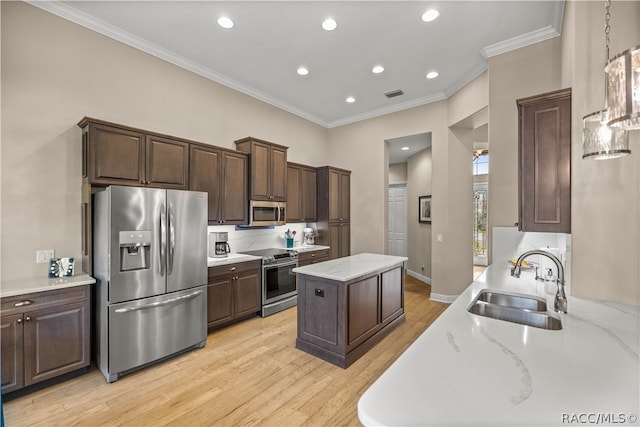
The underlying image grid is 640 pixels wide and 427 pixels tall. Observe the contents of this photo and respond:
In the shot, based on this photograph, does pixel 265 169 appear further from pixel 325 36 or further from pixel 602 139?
pixel 602 139

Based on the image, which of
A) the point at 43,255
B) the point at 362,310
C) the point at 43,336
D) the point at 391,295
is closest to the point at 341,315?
the point at 362,310

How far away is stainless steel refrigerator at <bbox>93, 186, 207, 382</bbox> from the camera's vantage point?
2492 mm

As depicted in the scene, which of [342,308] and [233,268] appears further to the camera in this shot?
[233,268]

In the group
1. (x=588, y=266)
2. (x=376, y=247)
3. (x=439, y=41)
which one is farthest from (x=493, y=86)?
(x=376, y=247)

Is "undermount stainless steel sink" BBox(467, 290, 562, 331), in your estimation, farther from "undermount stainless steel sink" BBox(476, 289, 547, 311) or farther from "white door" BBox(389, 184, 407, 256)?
"white door" BBox(389, 184, 407, 256)

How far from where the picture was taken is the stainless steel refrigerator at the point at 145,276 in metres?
2.49

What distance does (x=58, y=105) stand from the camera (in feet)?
9.11

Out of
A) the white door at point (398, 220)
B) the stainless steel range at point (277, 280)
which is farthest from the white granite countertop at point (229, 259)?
the white door at point (398, 220)

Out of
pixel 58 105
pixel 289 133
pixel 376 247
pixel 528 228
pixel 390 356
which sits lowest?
pixel 390 356

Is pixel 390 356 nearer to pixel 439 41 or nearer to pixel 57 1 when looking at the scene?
pixel 439 41

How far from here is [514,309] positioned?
1873 mm

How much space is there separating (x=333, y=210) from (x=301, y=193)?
735 mm

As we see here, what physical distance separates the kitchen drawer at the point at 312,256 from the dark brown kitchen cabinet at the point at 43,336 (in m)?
2.81

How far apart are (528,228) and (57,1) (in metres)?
4.70
